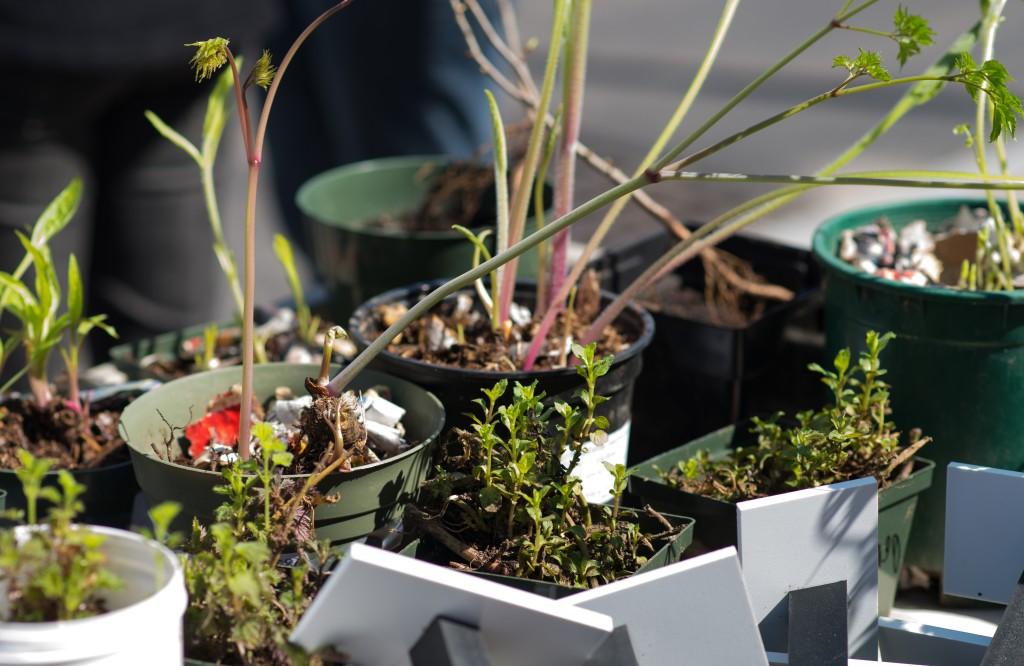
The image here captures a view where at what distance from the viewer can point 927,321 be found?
103 cm

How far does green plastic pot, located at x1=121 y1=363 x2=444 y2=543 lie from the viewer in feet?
2.64

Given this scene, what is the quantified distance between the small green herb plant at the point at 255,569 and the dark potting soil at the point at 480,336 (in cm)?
27

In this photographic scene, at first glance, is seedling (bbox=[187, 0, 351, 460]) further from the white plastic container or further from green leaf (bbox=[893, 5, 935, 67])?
green leaf (bbox=[893, 5, 935, 67])

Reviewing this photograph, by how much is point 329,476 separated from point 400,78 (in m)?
1.73

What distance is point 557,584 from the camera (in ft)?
2.45

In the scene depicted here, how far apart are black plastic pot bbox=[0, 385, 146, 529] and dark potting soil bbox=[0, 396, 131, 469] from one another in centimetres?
3

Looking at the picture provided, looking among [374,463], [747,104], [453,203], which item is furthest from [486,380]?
[747,104]

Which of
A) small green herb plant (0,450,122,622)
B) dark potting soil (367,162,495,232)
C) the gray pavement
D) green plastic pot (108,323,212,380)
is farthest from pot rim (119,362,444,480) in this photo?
the gray pavement

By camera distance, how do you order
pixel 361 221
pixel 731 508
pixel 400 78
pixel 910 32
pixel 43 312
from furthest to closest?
pixel 400 78 → pixel 361 221 → pixel 43 312 → pixel 731 508 → pixel 910 32

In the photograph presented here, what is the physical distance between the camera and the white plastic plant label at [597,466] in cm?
96

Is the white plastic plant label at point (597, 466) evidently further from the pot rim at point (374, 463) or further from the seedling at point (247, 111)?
the seedling at point (247, 111)

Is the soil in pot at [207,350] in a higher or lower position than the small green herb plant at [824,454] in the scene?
lower

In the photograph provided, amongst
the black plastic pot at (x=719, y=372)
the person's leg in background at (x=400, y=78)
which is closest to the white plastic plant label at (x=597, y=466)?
the black plastic pot at (x=719, y=372)

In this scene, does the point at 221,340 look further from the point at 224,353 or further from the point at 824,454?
the point at 824,454
